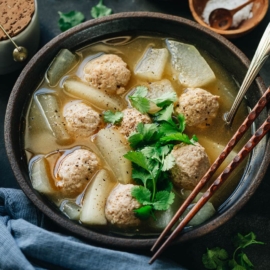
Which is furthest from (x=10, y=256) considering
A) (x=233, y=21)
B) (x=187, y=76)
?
(x=233, y=21)

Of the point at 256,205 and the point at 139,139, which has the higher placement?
the point at 139,139

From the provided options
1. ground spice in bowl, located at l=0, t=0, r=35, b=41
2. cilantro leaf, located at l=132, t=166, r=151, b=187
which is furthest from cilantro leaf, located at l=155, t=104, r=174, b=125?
Answer: ground spice in bowl, located at l=0, t=0, r=35, b=41

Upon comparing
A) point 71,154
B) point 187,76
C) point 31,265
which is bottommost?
point 31,265

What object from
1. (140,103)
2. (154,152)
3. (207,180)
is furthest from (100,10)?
(207,180)

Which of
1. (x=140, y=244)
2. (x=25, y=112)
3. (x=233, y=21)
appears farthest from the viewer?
(x=233, y=21)

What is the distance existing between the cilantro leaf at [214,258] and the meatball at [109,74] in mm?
1268

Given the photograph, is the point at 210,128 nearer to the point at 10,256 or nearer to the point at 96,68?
the point at 96,68

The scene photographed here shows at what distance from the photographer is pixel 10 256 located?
10.8 ft

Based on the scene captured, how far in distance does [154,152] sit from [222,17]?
1362mm

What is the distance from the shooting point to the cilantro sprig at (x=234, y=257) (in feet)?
12.0

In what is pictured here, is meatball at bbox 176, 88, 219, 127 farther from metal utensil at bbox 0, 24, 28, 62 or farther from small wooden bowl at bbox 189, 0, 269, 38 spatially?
metal utensil at bbox 0, 24, 28, 62

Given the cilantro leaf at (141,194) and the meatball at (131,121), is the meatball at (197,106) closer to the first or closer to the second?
the meatball at (131,121)

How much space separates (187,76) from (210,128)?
398mm

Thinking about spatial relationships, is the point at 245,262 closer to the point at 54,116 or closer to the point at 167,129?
the point at 167,129
